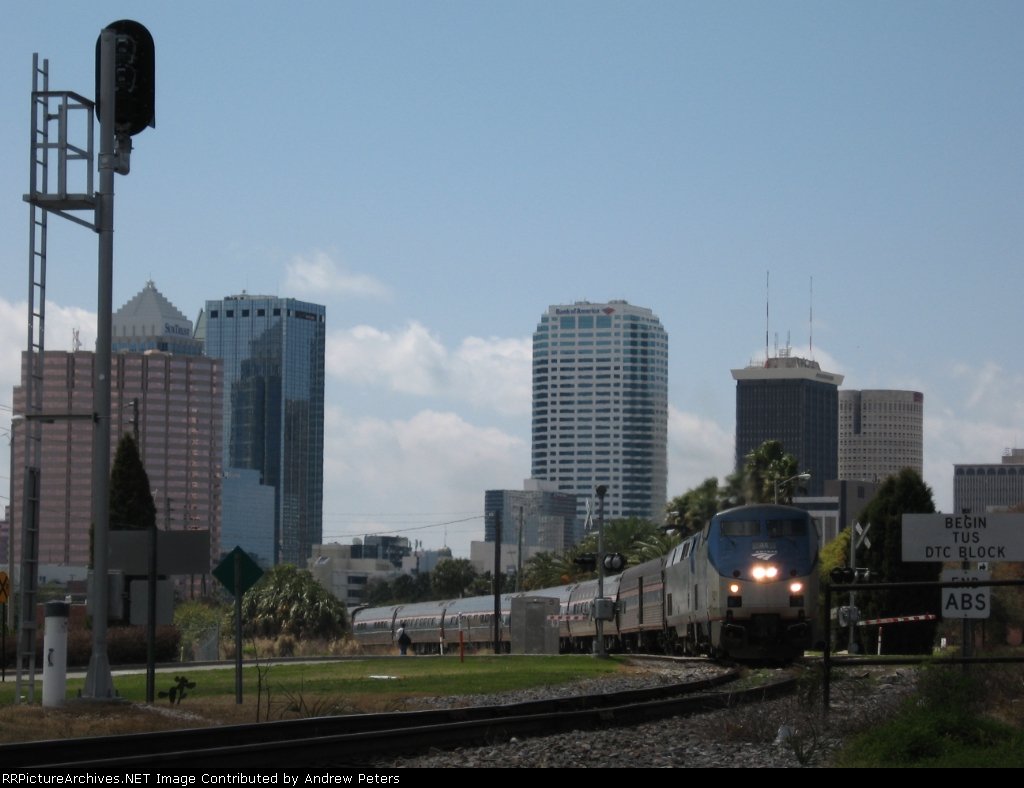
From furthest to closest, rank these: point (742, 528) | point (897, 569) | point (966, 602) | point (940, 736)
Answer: point (897, 569) < point (742, 528) < point (966, 602) < point (940, 736)

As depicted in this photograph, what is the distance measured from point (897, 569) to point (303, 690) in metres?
36.1

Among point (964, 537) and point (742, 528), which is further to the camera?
point (742, 528)

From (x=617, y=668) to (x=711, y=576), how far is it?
281cm

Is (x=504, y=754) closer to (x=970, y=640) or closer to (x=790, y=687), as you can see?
(x=970, y=640)

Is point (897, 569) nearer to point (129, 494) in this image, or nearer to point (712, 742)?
point (129, 494)

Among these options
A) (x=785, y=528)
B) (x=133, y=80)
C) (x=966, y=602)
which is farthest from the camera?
(x=785, y=528)

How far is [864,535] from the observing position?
52781mm

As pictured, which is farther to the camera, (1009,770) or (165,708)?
(165,708)

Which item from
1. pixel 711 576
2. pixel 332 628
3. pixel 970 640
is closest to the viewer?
pixel 970 640

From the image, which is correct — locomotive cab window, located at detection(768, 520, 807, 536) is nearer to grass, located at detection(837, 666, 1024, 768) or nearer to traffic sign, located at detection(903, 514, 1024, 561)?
Answer: traffic sign, located at detection(903, 514, 1024, 561)

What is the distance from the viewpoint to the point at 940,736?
12055 mm

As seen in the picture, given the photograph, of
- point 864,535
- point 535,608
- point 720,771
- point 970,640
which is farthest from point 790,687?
point 864,535

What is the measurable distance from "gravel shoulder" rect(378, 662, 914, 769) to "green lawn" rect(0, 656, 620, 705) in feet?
21.5

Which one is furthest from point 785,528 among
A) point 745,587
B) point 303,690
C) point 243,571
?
point 243,571
